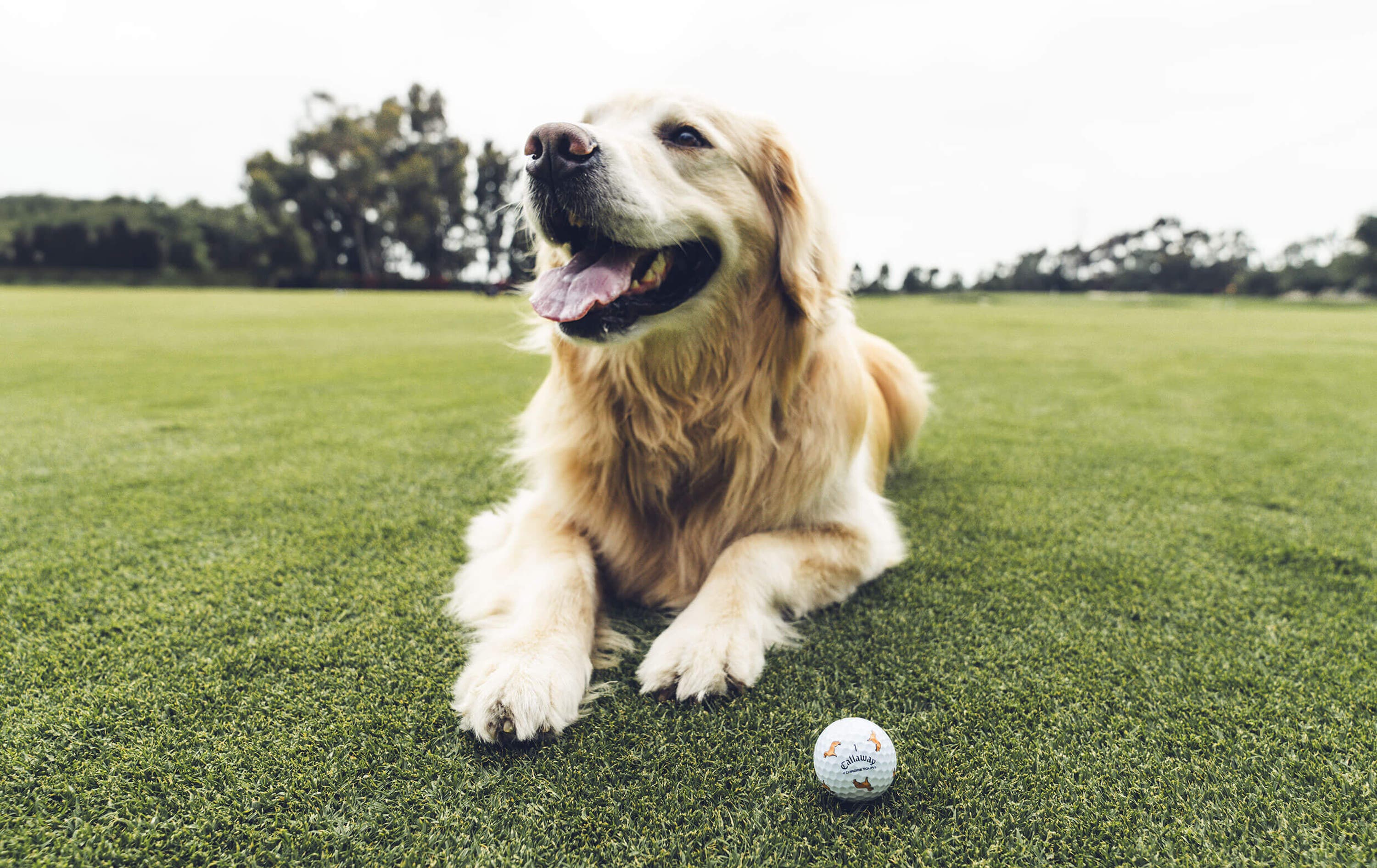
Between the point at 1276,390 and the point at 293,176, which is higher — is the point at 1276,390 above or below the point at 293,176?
below

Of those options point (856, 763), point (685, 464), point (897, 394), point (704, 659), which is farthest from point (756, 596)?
point (897, 394)

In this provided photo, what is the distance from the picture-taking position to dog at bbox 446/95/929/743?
190cm

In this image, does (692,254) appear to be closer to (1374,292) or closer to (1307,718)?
(1307,718)

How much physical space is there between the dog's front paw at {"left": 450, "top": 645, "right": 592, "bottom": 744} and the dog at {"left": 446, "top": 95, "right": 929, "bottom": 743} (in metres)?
0.20

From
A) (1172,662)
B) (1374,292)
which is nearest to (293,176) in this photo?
(1172,662)

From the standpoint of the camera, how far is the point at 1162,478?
11.0 feet

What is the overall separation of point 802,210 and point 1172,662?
5.17ft

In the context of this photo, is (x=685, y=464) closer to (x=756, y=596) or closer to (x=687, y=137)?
(x=756, y=596)

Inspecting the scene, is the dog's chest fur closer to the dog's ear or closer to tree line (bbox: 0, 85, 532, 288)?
the dog's ear

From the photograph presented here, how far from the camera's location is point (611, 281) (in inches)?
77.7

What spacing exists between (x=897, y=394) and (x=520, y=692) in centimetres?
253

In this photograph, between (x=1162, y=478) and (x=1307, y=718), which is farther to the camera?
(x=1162, y=478)

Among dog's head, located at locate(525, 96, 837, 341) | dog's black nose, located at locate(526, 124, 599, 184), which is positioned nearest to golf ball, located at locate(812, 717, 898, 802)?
dog's head, located at locate(525, 96, 837, 341)

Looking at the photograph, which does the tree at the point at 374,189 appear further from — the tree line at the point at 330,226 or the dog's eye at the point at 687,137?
the dog's eye at the point at 687,137
